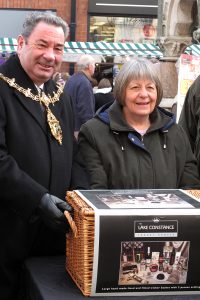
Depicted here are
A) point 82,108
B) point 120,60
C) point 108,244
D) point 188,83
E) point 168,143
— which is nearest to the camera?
point 108,244

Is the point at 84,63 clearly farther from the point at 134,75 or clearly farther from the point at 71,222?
the point at 71,222

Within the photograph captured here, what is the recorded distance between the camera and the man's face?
2.52m

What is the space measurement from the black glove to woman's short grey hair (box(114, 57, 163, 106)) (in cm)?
71

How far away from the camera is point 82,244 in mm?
2088

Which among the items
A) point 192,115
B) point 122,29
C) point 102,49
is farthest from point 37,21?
point 122,29

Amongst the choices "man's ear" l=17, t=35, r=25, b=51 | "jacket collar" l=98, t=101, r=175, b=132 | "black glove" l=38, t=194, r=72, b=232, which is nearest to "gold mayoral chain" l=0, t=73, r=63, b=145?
"man's ear" l=17, t=35, r=25, b=51

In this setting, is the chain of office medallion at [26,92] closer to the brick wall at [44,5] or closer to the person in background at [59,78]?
the person in background at [59,78]

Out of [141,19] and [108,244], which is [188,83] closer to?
[108,244]

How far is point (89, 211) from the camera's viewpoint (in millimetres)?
2035

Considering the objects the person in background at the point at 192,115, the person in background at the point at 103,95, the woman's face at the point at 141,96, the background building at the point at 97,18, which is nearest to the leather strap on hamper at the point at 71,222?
the woman's face at the point at 141,96

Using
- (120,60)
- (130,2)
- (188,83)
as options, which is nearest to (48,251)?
(188,83)

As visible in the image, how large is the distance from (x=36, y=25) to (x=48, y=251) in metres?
0.93

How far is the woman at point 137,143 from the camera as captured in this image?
2680 mm

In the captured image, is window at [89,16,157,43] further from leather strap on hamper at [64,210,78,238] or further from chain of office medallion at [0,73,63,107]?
leather strap on hamper at [64,210,78,238]
